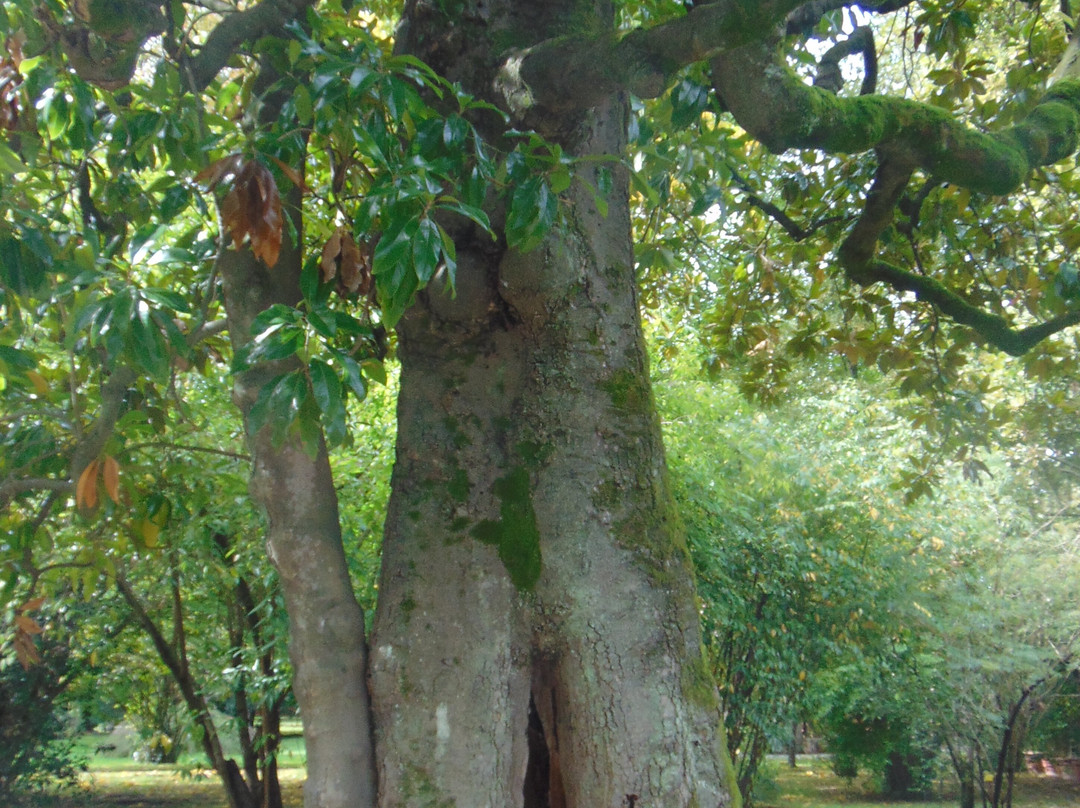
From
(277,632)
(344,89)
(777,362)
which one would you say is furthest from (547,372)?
(277,632)

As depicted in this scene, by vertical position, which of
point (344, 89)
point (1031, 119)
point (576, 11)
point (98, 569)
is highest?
point (576, 11)

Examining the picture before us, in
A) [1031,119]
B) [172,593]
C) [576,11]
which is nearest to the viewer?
[576,11]

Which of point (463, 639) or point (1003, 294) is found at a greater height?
point (1003, 294)

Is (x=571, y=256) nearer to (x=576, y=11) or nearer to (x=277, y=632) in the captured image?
(x=576, y=11)

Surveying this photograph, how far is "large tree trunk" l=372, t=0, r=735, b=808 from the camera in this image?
236 centimetres

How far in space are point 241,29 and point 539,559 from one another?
2199mm

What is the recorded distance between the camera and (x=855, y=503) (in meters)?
8.43

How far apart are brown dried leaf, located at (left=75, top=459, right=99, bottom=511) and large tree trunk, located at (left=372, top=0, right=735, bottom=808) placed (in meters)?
0.92

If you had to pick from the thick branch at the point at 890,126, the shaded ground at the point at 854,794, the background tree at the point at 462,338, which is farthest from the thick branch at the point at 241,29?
the shaded ground at the point at 854,794

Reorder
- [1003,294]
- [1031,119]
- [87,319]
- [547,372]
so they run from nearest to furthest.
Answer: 1. [87,319]
2. [547,372]
3. [1031,119]
4. [1003,294]

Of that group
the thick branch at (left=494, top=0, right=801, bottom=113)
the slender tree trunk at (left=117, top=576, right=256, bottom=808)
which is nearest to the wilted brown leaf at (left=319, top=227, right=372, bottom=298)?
the thick branch at (left=494, top=0, right=801, bottom=113)

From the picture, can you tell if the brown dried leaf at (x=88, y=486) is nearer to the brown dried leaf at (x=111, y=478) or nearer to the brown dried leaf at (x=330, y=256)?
the brown dried leaf at (x=111, y=478)

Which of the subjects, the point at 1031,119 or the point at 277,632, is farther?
the point at 277,632

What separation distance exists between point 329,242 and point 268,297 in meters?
0.36
